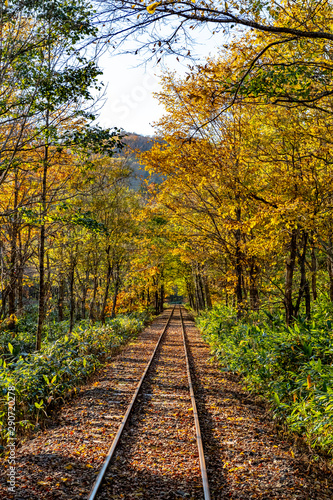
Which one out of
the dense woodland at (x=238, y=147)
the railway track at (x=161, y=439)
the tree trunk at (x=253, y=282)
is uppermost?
the dense woodland at (x=238, y=147)

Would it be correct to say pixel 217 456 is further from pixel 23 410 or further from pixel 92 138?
pixel 92 138

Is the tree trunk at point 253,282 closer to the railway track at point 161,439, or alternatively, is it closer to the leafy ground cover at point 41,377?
the railway track at point 161,439

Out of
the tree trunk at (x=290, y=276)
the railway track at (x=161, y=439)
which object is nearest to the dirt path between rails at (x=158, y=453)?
the railway track at (x=161, y=439)

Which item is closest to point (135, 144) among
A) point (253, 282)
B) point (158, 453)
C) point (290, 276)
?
point (253, 282)

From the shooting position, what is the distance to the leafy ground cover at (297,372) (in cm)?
489

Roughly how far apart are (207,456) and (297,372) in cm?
261

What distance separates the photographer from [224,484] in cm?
417

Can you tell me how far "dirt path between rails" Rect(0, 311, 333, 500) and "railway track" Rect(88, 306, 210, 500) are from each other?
0.07 meters

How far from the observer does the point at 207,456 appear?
4.86 meters

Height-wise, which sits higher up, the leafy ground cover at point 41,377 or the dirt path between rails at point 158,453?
the leafy ground cover at point 41,377

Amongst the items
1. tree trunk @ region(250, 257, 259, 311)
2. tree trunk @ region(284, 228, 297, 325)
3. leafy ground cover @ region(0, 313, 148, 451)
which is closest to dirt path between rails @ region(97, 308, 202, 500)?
leafy ground cover @ region(0, 313, 148, 451)

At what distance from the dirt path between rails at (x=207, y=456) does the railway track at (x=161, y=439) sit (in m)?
0.07

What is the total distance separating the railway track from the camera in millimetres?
Answer: 4020

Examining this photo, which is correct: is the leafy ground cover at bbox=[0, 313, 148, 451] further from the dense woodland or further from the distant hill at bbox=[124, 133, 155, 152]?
the distant hill at bbox=[124, 133, 155, 152]
